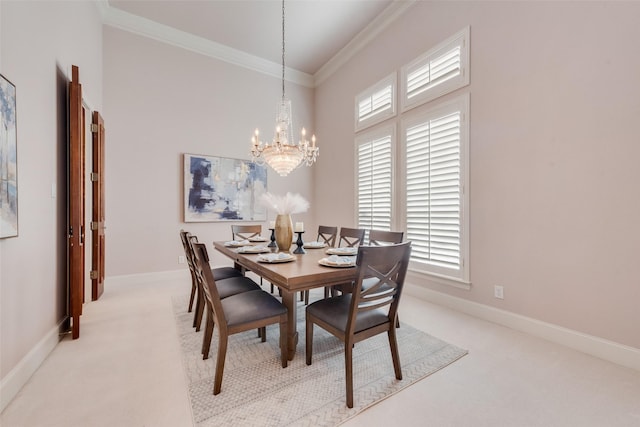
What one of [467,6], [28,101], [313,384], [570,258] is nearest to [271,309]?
[313,384]

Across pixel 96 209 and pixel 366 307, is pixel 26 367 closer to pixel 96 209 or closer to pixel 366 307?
pixel 96 209

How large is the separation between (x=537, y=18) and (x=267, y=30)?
343cm

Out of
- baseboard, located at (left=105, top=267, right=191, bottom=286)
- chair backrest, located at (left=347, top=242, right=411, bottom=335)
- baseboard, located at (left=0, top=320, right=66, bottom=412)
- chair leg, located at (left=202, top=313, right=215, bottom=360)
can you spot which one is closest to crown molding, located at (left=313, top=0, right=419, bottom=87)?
chair backrest, located at (left=347, top=242, right=411, bottom=335)

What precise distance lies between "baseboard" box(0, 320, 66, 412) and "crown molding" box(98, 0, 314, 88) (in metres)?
4.06

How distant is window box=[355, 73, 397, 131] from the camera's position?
12.5ft

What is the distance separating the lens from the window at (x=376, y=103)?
12.5 ft

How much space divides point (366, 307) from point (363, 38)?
14.1 ft

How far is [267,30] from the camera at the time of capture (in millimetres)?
4160

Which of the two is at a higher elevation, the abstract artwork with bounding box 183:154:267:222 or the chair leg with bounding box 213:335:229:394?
the abstract artwork with bounding box 183:154:267:222

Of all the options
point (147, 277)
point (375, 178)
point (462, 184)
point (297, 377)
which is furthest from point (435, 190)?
point (147, 277)

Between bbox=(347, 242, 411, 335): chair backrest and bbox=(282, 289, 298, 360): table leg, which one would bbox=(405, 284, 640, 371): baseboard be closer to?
bbox=(347, 242, 411, 335): chair backrest

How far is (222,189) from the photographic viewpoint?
463cm

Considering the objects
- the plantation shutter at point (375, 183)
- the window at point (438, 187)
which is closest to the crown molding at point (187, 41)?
the plantation shutter at point (375, 183)

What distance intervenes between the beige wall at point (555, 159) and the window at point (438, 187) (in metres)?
0.12
